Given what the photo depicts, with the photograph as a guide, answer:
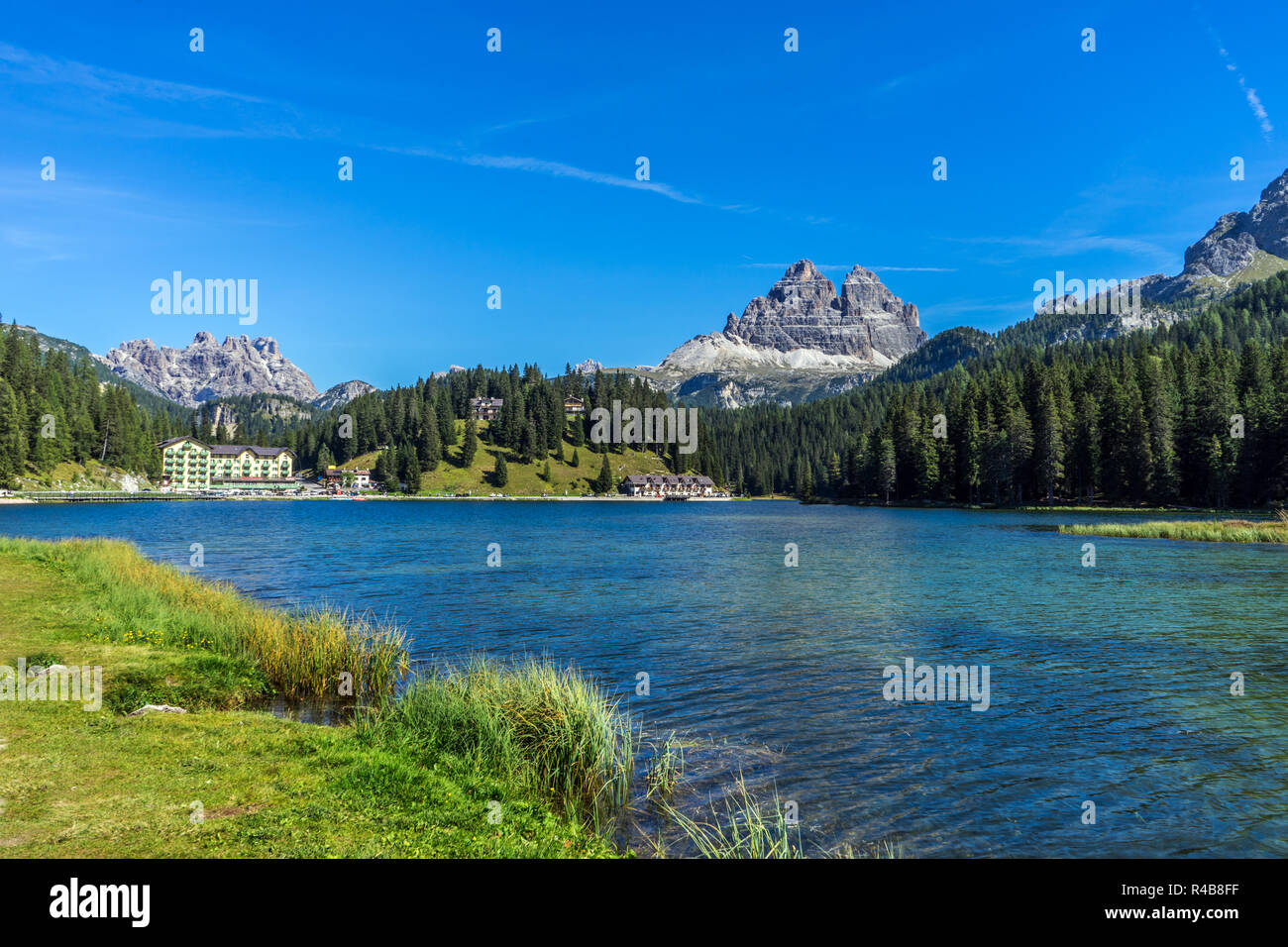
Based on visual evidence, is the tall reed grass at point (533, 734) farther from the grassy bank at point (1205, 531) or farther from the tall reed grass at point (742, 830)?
the grassy bank at point (1205, 531)

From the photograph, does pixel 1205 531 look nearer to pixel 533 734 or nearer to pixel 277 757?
pixel 533 734

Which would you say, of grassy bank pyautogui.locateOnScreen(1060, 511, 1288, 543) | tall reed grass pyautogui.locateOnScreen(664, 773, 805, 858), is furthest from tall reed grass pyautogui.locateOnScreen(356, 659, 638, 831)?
grassy bank pyautogui.locateOnScreen(1060, 511, 1288, 543)

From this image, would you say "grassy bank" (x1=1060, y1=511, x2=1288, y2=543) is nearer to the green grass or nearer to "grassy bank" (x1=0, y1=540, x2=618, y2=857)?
the green grass

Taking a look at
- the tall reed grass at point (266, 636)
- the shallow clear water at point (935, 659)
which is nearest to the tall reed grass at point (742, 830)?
the shallow clear water at point (935, 659)

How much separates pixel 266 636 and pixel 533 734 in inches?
462

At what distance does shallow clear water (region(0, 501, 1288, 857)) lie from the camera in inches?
575

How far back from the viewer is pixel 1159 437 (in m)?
122

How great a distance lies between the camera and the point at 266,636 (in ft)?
75.6

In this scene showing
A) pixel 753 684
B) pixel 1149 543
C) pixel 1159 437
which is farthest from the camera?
pixel 1159 437

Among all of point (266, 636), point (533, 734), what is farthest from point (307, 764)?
point (266, 636)
